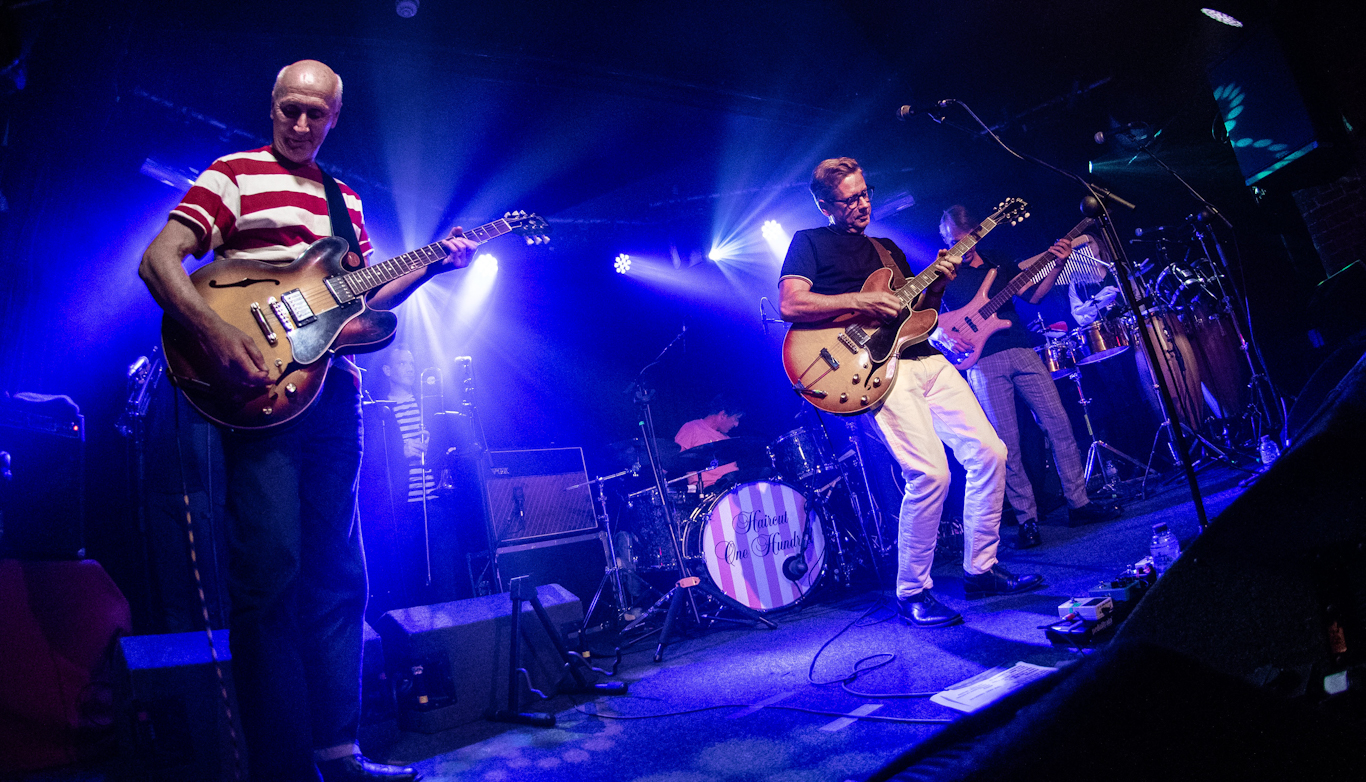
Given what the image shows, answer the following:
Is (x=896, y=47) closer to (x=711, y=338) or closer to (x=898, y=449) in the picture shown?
(x=711, y=338)

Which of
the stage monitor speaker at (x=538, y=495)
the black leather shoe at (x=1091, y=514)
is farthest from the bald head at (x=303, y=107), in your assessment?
the black leather shoe at (x=1091, y=514)

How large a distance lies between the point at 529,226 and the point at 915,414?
7.24 feet

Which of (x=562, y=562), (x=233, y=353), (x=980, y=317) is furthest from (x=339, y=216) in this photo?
(x=980, y=317)

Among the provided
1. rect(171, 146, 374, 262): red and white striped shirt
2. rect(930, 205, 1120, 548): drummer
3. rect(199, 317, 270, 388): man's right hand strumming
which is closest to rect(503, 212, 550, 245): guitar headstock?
rect(171, 146, 374, 262): red and white striped shirt

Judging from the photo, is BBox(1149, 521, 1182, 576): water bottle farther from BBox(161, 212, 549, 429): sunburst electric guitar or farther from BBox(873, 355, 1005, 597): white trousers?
BBox(161, 212, 549, 429): sunburst electric guitar

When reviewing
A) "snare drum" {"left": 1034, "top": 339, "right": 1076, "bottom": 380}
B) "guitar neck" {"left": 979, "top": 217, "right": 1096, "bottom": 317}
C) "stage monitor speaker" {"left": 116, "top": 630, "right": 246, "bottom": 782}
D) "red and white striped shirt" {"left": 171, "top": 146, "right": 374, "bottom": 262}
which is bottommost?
"stage monitor speaker" {"left": 116, "top": 630, "right": 246, "bottom": 782}

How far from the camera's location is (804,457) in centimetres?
586

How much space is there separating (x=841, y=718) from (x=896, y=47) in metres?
7.66

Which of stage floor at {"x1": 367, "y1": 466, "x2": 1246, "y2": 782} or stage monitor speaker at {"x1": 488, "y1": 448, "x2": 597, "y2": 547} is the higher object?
stage monitor speaker at {"x1": 488, "y1": 448, "x2": 597, "y2": 547}

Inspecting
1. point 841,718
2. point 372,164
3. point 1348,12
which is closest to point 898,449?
point 841,718

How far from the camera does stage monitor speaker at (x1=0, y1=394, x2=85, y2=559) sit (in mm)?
3861

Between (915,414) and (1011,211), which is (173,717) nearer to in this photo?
(915,414)

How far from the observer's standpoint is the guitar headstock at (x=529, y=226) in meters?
3.29

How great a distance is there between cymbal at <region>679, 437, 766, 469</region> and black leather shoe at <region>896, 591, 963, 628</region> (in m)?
2.51
